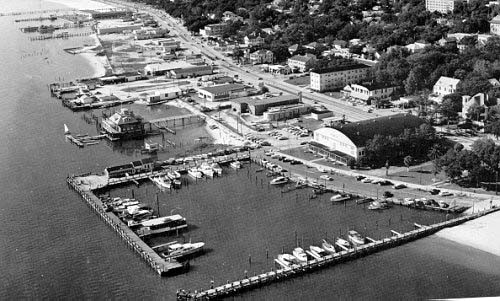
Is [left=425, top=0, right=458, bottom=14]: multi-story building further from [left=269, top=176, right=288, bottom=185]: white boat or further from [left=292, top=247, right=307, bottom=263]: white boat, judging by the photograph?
[left=292, top=247, right=307, bottom=263]: white boat

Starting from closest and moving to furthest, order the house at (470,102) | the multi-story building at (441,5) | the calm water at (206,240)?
1. the calm water at (206,240)
2. the house at (470,102)
3. the multi-story building at (441,5)

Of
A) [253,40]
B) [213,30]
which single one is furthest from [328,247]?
[213,30]

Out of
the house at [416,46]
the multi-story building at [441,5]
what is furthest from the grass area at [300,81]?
the multi-story building at [441,5]

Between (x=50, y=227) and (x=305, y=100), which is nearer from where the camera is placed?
(x=50, y=227)

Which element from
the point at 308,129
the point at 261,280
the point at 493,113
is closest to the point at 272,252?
the point at 261,280

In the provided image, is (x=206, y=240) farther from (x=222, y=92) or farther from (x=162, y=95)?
(x=162, y=95)

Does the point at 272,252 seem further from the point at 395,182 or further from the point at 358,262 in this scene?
the point at 395,182

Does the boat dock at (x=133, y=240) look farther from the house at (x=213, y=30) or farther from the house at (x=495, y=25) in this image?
the house at (x=213, y=30)
